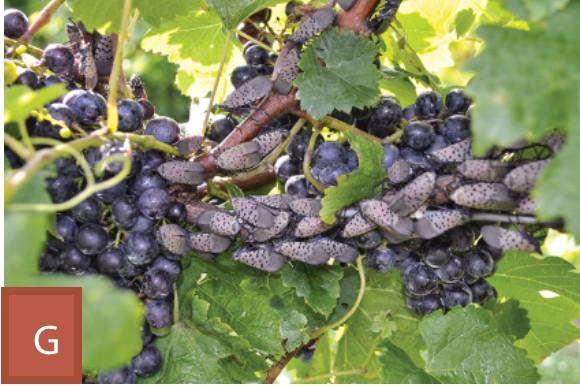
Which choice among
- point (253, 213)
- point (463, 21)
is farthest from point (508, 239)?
point (463, 21)

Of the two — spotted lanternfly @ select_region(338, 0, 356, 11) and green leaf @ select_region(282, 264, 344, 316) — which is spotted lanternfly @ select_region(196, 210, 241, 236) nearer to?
green leaf @ select_region(282, 264, 344, 316)

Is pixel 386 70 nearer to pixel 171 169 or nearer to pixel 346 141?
pixel 346 141

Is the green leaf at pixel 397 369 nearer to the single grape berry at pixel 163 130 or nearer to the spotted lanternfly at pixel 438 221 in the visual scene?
the spotted lanternfly at pixel 438 221

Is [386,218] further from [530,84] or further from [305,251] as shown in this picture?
[530,84]

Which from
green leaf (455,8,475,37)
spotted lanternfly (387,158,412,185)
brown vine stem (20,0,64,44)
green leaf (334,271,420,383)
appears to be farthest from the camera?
green leaf (455,8,475,37)

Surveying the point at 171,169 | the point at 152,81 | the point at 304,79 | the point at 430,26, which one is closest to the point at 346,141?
the point at 304,79

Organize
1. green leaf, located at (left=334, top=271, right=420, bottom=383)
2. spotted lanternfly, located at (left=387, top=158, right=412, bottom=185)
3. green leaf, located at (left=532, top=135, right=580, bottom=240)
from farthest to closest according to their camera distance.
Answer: green leaf, located at (left=334, top=271, right=420, bottom=383), spotted lanternfly, located at (left=387, top=158, right=412, bottom=185), green leaf, located at (left=532, top=135, right=580, bottom=240)

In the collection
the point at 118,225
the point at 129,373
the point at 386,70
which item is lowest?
the point at 129,373

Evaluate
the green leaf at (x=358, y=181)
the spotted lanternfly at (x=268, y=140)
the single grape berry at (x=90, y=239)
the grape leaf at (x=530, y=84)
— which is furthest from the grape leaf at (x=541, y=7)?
the single grape berry at (x=90, y=239)

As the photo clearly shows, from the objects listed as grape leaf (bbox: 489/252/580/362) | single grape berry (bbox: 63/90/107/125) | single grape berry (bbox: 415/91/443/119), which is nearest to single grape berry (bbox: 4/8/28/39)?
single grape berry (bbox: 63/90/107/125)
